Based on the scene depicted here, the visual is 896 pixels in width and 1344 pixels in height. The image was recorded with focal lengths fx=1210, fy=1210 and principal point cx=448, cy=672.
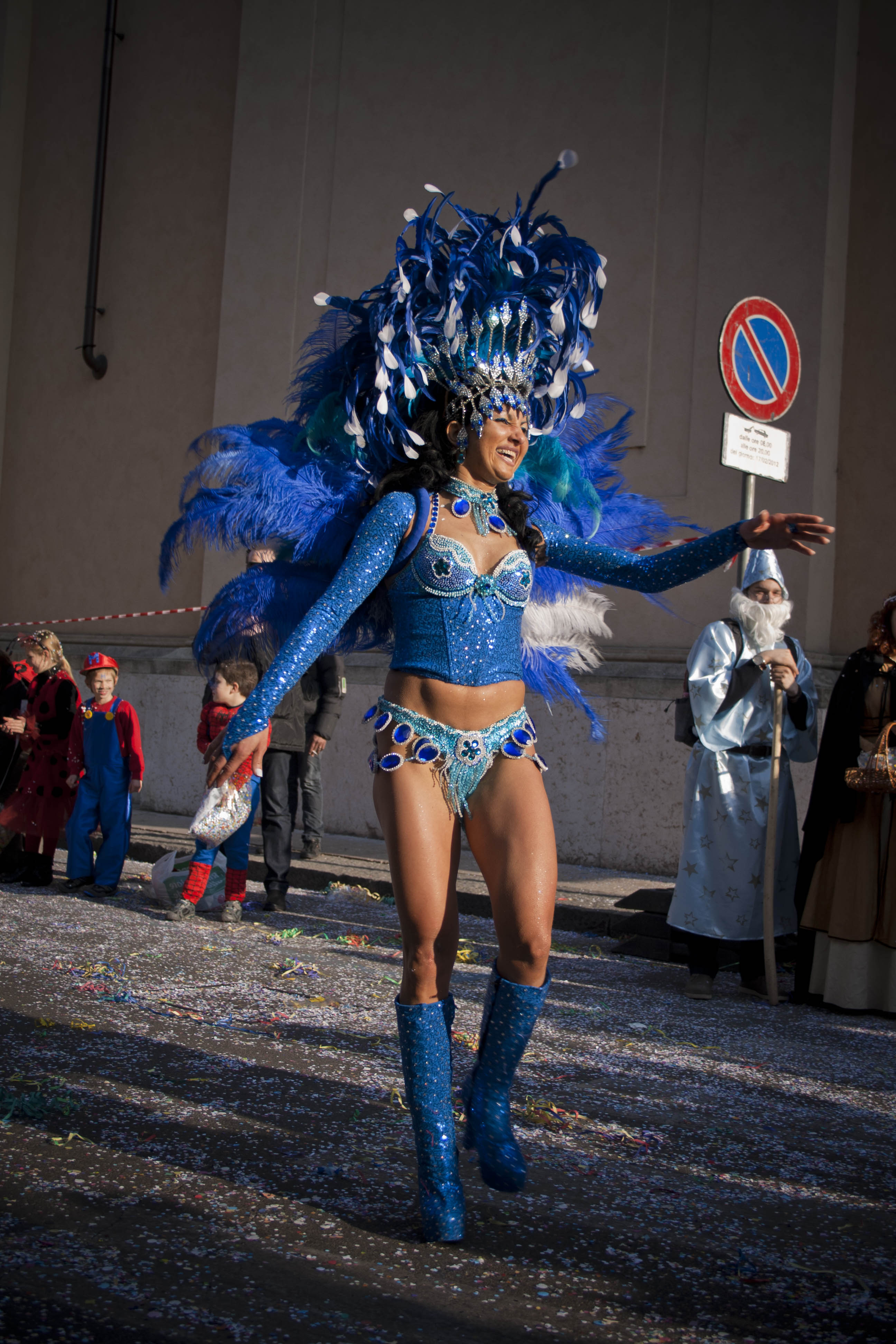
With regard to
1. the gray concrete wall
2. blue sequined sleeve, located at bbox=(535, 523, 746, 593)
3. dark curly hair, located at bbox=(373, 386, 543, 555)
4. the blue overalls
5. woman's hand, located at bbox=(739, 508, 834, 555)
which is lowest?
the blue overalls

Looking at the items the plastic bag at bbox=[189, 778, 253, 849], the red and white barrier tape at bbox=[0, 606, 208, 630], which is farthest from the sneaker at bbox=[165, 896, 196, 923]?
the red and white barrier tape at bbox=[0, 606, 208, 630]

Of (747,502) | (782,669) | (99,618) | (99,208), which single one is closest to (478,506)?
(782,669)

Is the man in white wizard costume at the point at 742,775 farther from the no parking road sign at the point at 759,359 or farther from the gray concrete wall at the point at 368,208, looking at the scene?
the gray concrete wall at the point at 368,208

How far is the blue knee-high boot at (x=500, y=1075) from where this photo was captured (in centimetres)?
288

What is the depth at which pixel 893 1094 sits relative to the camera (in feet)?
13.4

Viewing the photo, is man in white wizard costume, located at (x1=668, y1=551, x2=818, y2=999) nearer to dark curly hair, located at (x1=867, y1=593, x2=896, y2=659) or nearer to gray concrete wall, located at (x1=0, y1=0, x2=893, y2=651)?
dark curly hair, located at (x1=867, y1=593, x2=896, y2=659)

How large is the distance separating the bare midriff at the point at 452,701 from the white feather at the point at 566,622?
0.95 meters

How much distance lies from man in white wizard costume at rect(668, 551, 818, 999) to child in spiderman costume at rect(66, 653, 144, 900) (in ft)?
11.6

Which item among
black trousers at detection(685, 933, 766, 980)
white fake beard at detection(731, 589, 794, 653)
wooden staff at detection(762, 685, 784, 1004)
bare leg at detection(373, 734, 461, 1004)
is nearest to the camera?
bare leg at detection(373, 734, 461, 1004)

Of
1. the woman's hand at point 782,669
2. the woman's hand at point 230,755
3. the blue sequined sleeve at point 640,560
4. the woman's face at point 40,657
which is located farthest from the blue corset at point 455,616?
the woman's face at point 40,657

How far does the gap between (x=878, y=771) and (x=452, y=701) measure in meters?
3.14

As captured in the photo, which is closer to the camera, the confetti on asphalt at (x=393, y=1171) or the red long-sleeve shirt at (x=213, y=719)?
the confetti on asphalt at (x=393, y=1171)

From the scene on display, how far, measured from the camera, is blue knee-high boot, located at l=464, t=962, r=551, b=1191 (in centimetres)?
288

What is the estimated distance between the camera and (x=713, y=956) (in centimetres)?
571
